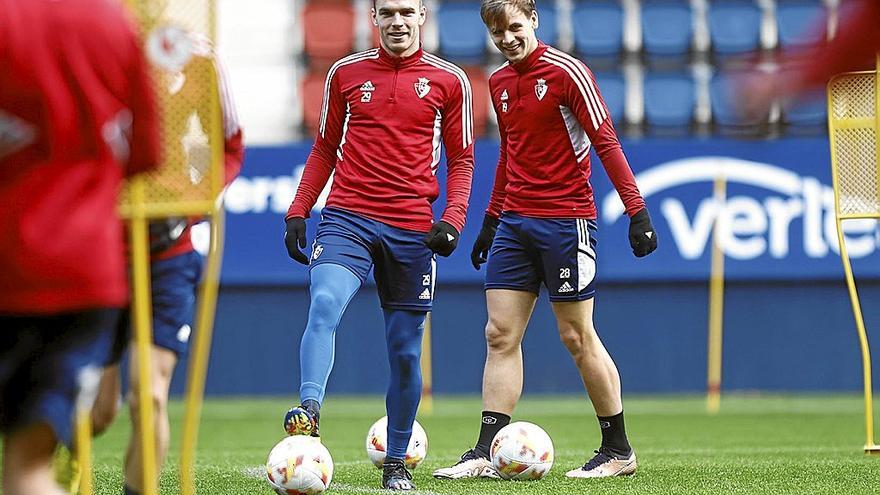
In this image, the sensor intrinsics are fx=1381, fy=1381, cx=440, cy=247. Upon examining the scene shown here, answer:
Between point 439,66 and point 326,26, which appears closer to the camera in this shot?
point 439,66

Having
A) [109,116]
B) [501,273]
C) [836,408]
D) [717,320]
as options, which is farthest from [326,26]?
[109,116]

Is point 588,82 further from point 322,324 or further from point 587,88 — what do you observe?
point 322,324

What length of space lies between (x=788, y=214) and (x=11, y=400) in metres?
11.2

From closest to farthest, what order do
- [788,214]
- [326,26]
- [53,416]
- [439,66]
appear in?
[53,416] < [439,66] < [788,214] < [326,26]

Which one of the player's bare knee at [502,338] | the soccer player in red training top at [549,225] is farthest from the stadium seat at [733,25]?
the player's bare knee at [502,338]

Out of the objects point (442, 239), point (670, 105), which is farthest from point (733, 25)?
point (442, 239)

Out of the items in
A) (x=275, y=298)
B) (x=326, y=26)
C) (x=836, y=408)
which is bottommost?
(x=836, y=408)

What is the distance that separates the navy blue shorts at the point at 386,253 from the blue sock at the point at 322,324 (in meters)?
0.10

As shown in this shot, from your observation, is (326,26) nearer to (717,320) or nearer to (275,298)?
(275,298)

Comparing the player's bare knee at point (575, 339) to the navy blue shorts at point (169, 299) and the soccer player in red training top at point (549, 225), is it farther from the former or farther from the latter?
the navy blue shorts at point (169, 299)

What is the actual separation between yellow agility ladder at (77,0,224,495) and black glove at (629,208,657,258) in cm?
272

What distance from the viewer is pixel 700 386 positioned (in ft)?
44.2

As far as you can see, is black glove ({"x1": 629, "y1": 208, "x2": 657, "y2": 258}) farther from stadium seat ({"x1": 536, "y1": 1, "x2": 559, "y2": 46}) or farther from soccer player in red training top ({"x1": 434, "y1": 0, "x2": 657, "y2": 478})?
stadium seat ({"x1": 536, "y1": 1, "x2": 559, "y2": 46})

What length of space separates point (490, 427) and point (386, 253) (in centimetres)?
108
